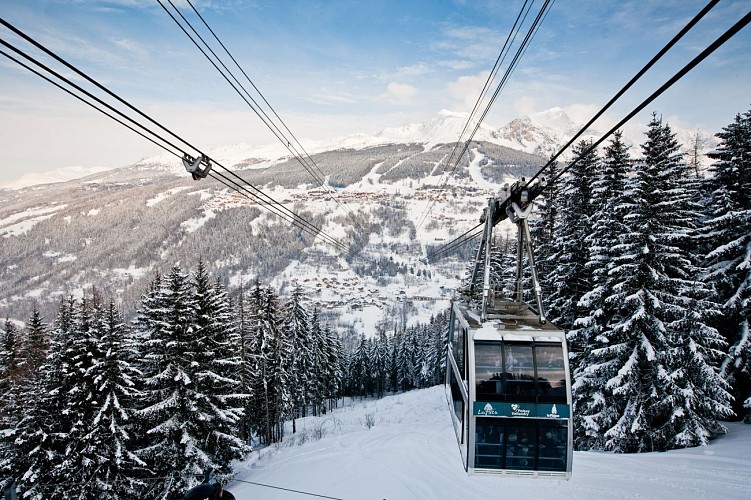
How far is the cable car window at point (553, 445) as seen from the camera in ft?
35.7

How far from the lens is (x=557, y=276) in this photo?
931 inches

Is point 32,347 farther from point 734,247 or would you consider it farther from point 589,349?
point 734,247

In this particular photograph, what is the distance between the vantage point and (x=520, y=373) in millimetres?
10938

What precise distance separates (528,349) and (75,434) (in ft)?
74.6

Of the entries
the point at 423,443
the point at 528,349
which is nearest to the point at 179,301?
the point at 423,443

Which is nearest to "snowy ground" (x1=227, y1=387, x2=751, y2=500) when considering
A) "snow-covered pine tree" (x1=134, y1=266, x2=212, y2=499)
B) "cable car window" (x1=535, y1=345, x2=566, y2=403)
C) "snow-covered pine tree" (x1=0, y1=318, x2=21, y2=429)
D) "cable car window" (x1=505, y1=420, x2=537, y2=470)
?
"snow-covered pine tree" (x1=134, y1=266, x2=212, y2=499)

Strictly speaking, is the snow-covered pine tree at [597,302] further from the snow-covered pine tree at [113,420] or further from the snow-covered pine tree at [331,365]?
the snow-covered pine tree at [331,365]

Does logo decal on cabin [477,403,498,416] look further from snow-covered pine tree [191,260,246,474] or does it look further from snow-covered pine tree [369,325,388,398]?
snow-covered pine tree [369,325,388,398]

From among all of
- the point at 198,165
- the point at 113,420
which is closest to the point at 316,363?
the point at 113,420

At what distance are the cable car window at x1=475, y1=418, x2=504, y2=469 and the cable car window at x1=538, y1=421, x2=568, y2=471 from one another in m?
1.03

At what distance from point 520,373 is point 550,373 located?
75 centimetres

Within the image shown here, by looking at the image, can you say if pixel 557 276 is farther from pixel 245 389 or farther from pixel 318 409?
pixel 318 409

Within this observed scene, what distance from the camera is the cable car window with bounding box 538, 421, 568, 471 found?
428 inches

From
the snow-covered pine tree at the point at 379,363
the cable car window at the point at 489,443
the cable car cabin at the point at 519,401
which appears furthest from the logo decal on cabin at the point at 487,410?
the snow-covered pine tree at the point at 379,363
